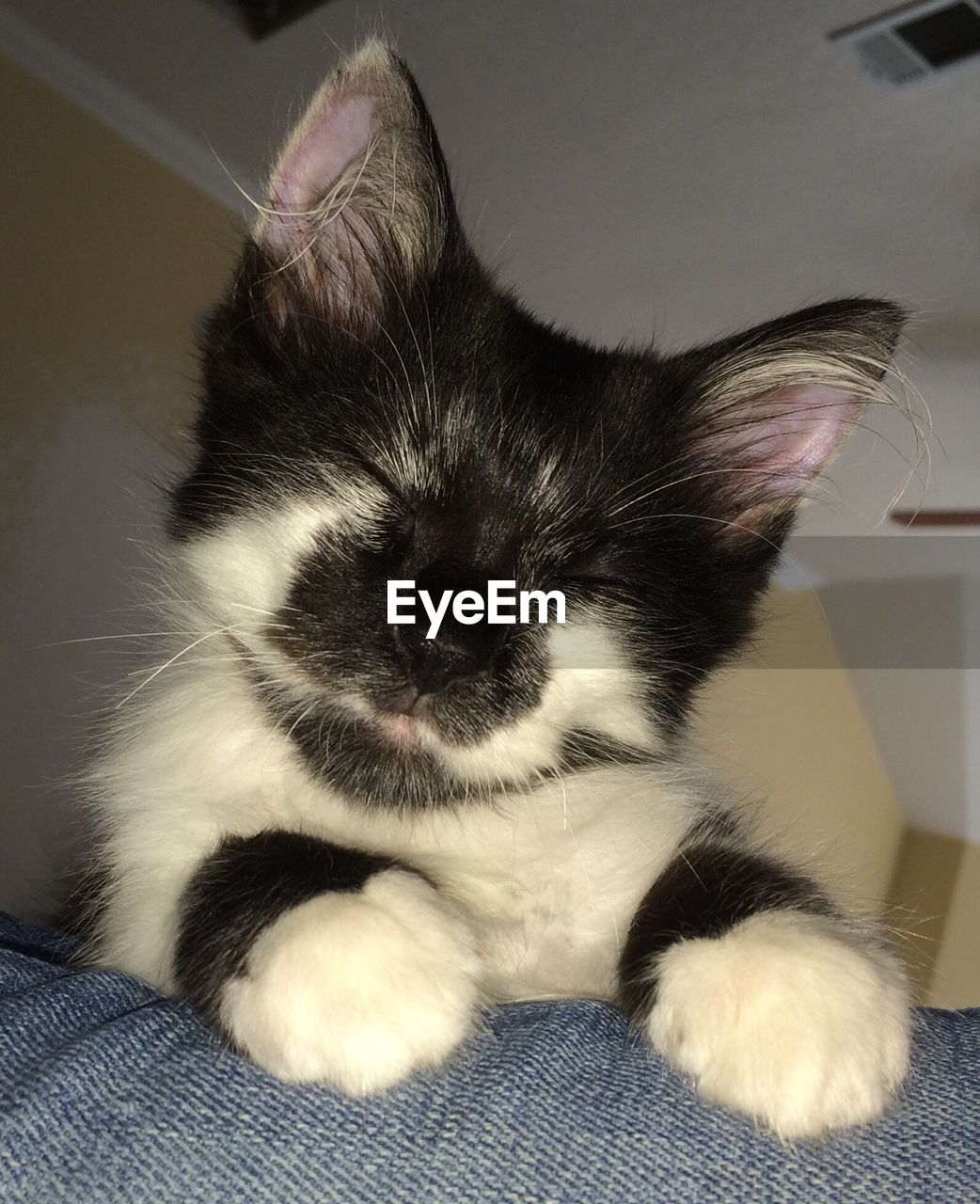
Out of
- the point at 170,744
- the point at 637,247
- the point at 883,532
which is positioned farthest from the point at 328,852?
the point at 883,532

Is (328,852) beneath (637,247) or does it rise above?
beneath

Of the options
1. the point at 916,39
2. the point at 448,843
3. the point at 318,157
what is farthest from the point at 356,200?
the point at 916,39

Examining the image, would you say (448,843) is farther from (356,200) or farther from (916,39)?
(916,39)

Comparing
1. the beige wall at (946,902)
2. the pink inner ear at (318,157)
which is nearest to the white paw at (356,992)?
the pink inner ear at (318,157)

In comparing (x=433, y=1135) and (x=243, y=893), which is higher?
(x=243, y=893)

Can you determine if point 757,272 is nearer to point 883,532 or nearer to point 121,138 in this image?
point 883,532

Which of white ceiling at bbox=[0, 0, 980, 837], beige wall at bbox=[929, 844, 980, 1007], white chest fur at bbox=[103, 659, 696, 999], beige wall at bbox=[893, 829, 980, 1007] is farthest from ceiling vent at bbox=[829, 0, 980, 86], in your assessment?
beige wall at bbox=[929, 844, 980, 1007]
